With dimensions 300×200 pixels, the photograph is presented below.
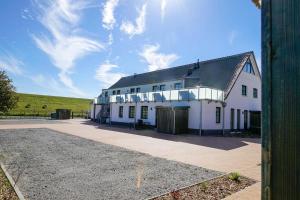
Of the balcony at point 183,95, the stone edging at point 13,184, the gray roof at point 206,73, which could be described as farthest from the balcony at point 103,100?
the stone edging at point 13,184

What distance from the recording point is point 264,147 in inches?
68.2

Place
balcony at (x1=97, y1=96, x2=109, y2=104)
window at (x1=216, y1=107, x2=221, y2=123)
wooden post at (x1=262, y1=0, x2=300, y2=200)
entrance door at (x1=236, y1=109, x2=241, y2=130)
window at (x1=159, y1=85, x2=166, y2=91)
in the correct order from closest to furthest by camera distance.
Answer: wooden post at (x1=262, y1=0, x2=300, y2=200), window at (x1=216, y1=107, x2=221, y2=123), entrance door at (x1=236, y1=109, x2=241, y2=130), window at (x1=159, y1=85, x2=166, y2=91), balcony at (x1=97, y1=96, x2=109, y2=104)

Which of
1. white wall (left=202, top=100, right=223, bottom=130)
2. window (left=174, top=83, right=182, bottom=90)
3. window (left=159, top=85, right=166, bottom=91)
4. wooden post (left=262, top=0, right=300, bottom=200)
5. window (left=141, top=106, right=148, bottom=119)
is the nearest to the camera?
wooden post (left=262, top=0, right=300, bottom=200)

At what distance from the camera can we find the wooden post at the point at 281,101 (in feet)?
5.31

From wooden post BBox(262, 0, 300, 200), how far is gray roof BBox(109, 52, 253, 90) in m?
22.7

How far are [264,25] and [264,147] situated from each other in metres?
0.92

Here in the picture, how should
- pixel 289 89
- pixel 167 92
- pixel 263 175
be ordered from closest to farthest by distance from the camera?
pixel 289 89 → pixel 263 175 → pixel 167 92

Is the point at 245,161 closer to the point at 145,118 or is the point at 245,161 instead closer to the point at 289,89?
the point at 289,89

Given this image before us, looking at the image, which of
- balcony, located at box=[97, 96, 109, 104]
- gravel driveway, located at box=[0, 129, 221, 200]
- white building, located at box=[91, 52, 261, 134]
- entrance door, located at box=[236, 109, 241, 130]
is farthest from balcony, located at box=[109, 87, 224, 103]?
gravel driveway, located at box=[0, 129, 221, 200]

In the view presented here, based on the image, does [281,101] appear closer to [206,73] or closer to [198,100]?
[198,100]

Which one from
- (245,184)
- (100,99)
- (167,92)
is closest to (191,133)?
(167,92)

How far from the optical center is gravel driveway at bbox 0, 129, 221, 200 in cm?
594

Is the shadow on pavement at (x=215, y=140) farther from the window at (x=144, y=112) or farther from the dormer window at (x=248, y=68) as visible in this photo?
the dormer window at (x=248, y=68)

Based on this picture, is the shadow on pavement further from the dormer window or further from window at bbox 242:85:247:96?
the dormer window
